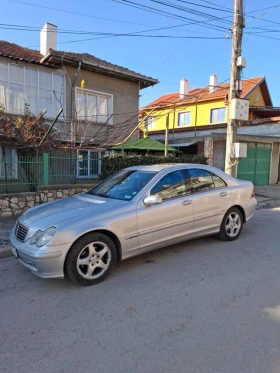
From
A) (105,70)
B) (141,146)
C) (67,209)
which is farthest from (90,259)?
(105,70)

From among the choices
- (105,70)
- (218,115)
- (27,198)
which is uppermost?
(105,70)

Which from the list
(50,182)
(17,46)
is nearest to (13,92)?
(17,46)

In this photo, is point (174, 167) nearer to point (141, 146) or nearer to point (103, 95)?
point (141, 146)

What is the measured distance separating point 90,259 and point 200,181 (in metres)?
2.46

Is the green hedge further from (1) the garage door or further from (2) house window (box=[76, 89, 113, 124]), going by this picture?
(1) the garage door

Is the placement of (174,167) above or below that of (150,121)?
below

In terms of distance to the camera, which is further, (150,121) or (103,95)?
(150,121)

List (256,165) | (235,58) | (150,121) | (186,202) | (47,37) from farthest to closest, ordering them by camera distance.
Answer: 1. (150,121)
2. (256,165)
3. (47,37)
4. (235,58)
5. (186,202)

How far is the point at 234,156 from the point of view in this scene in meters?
8.83

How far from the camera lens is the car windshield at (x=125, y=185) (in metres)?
4.30

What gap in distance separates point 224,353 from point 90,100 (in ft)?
41.7

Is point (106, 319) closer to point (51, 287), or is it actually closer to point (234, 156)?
point (51, 287)

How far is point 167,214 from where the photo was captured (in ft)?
13.9

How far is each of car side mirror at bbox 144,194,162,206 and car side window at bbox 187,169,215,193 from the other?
94cm
